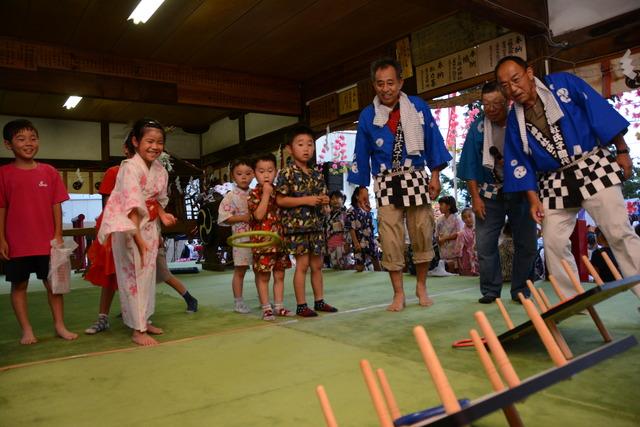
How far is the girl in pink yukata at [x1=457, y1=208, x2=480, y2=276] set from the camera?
6.60 m

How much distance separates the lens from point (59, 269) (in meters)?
3.26

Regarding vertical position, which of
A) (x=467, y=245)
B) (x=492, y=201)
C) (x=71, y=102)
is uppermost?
(x=71, y=102)

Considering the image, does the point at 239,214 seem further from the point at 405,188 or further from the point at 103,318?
the point at 405,188

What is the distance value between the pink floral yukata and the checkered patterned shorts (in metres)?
1.69

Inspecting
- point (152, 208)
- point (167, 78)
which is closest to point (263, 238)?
point (152, 208)

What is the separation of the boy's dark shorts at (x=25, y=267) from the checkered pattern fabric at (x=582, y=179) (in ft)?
10.6

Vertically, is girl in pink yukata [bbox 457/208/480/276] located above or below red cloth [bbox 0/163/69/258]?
below

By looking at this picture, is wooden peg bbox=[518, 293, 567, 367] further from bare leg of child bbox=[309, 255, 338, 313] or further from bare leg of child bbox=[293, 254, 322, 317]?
bare leg of child bbox=[309, 255, 338, 313]

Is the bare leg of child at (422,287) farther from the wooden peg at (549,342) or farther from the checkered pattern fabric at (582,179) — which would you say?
the wooden peg at (549,342)

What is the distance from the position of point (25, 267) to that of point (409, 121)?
9.46 feet

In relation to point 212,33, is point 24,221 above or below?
below

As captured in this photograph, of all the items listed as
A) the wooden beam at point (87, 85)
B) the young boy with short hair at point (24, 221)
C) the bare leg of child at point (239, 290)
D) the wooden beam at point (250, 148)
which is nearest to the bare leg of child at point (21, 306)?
the young boy with short hair at point (24, 221)

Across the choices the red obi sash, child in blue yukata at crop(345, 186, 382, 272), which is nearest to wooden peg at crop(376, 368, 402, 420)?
the red obi sash

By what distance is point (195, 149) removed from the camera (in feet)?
41.8
